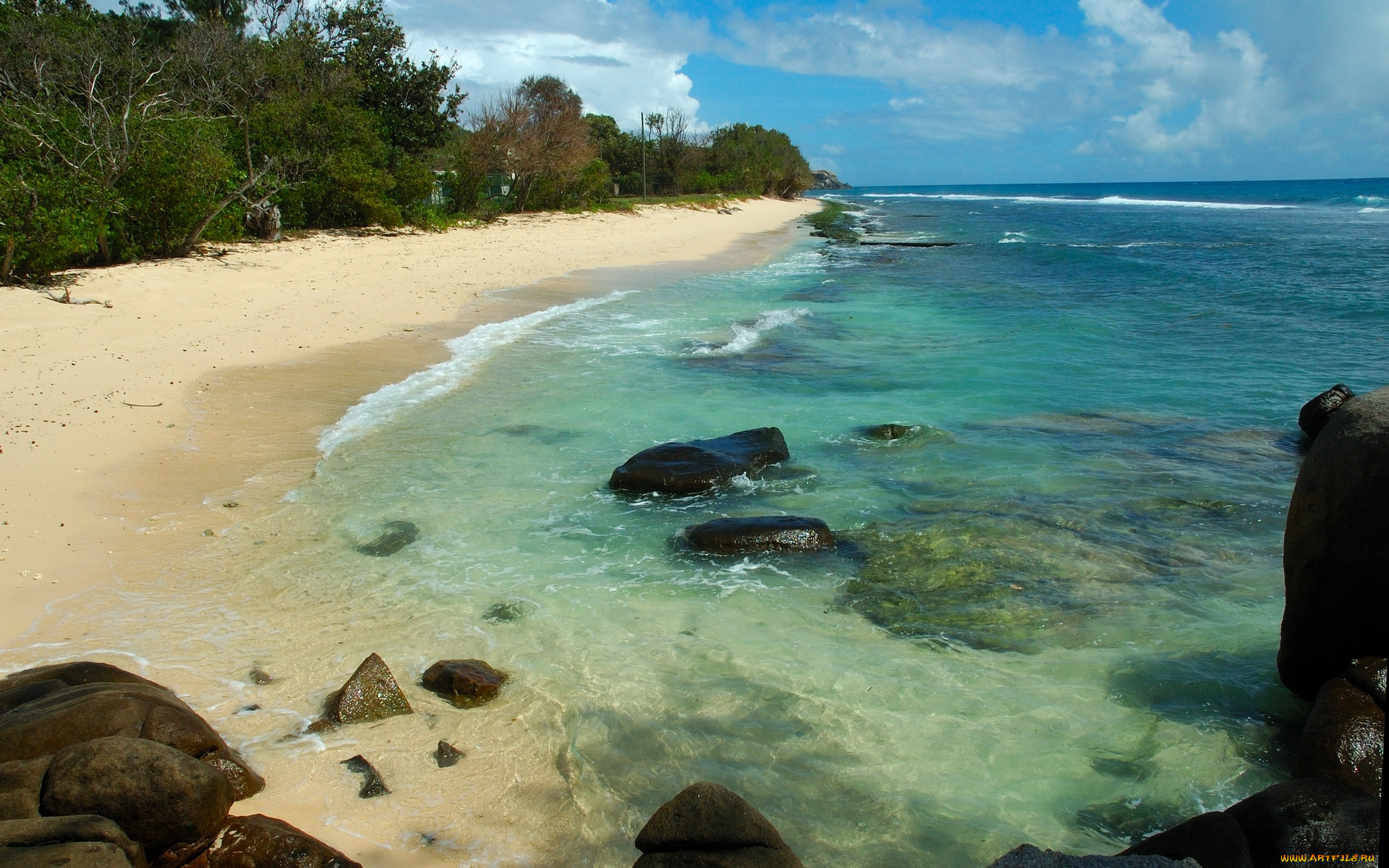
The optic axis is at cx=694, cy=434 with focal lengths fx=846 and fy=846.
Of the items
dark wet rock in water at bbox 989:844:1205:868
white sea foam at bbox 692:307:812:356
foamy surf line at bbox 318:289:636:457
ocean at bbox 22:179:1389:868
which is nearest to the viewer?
dark wet rock in water at bbox 989:844:1205:868

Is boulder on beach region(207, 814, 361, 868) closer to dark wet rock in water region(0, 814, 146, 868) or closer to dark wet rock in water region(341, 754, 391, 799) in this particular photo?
dark wet rock in water region(0, 814, 146, 868)

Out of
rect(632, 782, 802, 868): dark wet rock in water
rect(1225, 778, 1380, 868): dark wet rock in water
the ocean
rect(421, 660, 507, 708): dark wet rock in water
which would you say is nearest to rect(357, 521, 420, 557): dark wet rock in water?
the ocean

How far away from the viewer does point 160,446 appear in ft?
27.2

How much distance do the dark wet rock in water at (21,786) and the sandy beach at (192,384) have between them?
0.82m

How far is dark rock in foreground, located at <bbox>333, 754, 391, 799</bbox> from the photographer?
3.81m

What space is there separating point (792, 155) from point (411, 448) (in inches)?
3505

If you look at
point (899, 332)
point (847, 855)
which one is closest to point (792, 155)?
point (899, 332)

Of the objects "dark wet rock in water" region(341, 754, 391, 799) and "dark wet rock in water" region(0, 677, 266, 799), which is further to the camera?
"dark wet rock in water" region(341, 754, 391, 799)

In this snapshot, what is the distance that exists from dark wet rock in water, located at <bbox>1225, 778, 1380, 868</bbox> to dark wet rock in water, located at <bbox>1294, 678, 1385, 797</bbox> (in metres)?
0.52

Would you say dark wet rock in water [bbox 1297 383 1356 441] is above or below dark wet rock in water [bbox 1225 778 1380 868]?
above

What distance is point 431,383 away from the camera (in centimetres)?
1152

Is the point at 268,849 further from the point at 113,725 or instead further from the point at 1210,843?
the point at 1210,843

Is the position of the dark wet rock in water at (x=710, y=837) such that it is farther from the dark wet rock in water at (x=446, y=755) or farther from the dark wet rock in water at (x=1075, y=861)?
the dark wet rock in water at (x=446, y=755)

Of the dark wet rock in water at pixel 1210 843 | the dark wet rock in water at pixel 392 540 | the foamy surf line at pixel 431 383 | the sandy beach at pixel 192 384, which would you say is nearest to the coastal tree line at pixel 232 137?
the sandy beach at pixel 192 384
